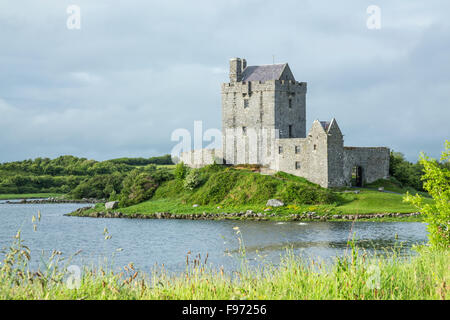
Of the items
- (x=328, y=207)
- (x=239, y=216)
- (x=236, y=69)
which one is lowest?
(x=239, y=216)

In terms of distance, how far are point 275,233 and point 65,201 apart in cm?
5798

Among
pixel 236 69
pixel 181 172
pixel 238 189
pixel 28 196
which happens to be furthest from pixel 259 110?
pixel 28 196

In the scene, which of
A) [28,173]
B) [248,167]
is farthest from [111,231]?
[28,173]

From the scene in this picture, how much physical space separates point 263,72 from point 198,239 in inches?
1219

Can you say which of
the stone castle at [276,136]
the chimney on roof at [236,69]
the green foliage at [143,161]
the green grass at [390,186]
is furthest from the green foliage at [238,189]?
the green foliage at [143,161]

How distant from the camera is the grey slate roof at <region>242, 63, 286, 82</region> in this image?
58.5m

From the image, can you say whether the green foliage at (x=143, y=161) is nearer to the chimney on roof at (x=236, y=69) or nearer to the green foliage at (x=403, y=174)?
the chimney on roof at (x=236, y=69)

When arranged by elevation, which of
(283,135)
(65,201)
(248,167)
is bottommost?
(65,201)

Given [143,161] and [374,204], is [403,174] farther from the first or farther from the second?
[143,161]

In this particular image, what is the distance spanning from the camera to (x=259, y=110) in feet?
190

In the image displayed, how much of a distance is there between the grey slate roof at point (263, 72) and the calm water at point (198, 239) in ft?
70.6

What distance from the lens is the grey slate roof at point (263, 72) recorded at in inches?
2304
